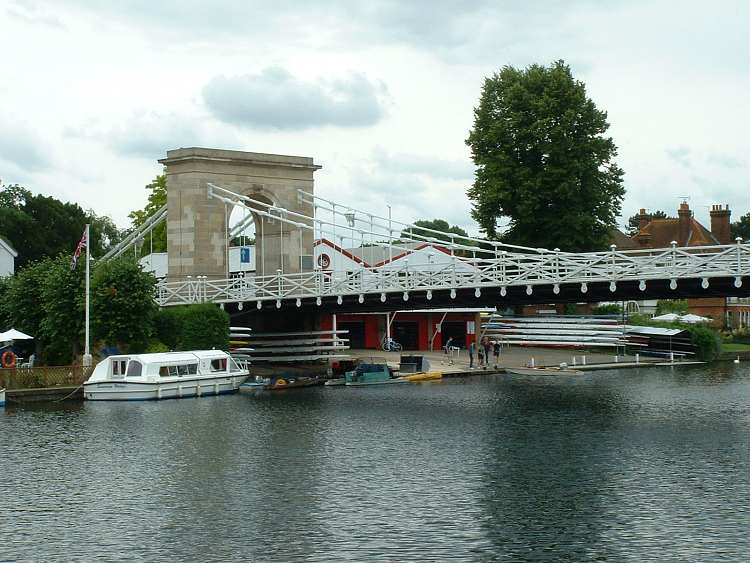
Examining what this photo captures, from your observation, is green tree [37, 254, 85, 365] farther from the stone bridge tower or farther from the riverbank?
the riverbank

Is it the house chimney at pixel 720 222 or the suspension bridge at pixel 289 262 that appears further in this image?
the house chimney at pixel 720 222

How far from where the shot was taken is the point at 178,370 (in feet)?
196

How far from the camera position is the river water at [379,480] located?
27000 mm

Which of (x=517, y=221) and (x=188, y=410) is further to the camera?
(x=517, y=221)

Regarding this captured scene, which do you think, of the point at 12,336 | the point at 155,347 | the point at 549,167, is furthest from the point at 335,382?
the point at 549,167

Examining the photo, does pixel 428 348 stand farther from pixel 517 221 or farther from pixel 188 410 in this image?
pixel 188 410

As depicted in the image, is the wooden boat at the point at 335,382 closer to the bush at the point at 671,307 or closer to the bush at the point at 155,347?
the bush at the point at 155,347

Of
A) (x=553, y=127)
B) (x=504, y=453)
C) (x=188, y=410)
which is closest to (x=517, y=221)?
(x=553, y=127)

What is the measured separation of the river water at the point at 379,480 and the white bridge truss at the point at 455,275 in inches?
254

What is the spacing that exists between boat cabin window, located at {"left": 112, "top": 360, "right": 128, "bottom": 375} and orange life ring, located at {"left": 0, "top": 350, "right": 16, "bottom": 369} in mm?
5766

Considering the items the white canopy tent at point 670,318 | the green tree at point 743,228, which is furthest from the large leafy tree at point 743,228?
the white canopy tent at point 670,318

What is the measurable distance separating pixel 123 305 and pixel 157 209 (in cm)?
4690

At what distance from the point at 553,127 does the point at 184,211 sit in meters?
31.5

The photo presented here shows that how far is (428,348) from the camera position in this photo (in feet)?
303
